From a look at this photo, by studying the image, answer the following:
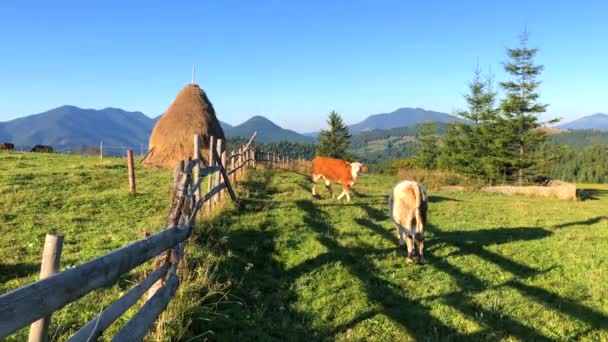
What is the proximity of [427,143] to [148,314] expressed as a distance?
146 ft

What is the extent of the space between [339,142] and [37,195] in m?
47.7

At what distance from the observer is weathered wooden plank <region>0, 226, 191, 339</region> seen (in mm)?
1820

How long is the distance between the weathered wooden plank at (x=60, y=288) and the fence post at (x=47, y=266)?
11 cm

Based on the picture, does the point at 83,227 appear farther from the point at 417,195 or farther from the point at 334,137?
the point at 334,137

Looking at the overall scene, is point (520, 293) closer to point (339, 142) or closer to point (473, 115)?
point (473, 115)

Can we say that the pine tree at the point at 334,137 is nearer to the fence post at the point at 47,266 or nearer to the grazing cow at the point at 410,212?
the grazing cow at the point at 410,212

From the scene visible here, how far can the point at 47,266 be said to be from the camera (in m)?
2.32

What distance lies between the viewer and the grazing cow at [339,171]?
44.0ft

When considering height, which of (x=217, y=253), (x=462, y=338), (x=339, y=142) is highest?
(x=339, y=142)

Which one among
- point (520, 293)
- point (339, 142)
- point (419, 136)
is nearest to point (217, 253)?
point (520, 293)

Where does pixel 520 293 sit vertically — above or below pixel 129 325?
below

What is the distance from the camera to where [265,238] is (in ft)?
27.0

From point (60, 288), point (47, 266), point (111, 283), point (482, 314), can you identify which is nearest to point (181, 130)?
point (482, 314)

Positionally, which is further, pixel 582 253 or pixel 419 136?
pixel 419 136
